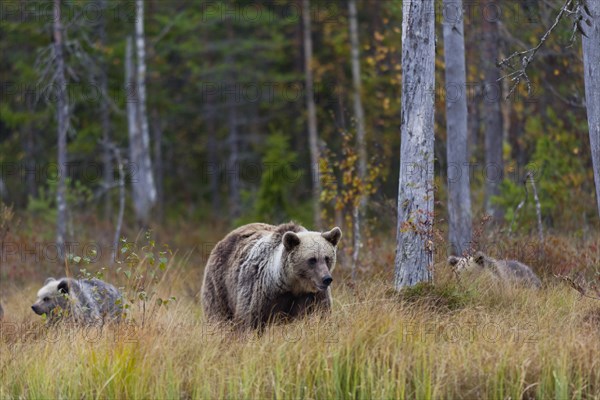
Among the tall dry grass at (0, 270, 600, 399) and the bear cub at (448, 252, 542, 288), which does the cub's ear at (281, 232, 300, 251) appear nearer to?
the tall dry grass at (0, 270, 600, 399)

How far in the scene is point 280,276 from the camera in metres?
9.34

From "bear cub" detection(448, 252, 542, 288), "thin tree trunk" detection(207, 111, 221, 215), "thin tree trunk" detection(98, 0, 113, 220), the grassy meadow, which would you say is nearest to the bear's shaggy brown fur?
the grassy meadow

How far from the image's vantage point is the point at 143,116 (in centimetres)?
2656

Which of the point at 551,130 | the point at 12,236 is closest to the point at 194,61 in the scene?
the point at 12,236

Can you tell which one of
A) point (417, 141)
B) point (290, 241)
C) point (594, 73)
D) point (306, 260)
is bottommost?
point (306, 260)

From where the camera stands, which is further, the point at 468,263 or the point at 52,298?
the point at 52,298

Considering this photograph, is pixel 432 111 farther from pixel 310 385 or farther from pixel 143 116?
pixel 143 116

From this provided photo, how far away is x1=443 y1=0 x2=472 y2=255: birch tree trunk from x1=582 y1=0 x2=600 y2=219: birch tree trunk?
3.95 m

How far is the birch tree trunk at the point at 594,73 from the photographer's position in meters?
9.30

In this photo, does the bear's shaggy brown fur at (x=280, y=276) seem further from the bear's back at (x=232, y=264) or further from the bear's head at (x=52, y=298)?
the bear's head at (x=52, y=298)

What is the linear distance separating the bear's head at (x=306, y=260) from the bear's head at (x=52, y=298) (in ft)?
11.2

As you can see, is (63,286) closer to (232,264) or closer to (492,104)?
(232,264)

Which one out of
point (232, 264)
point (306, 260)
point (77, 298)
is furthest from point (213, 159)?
point (306, 260)

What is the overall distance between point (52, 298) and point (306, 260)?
4.03m
